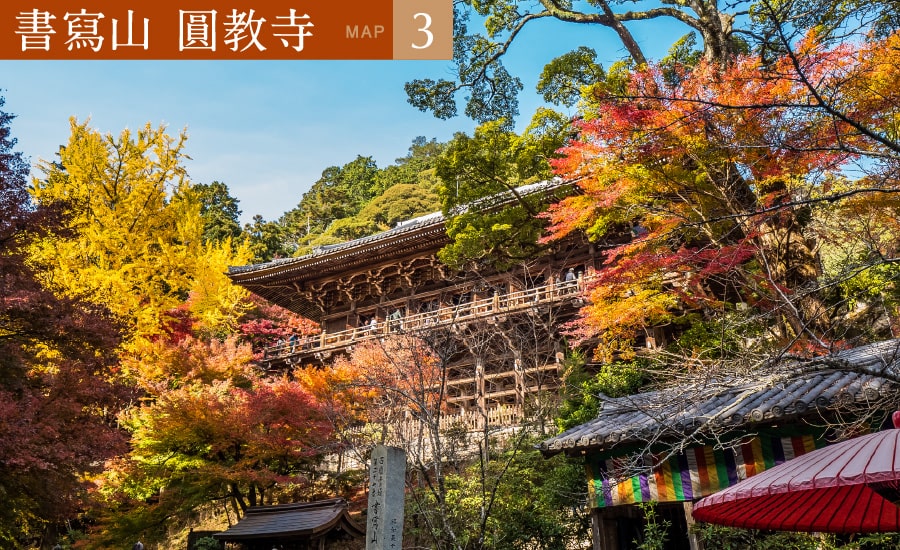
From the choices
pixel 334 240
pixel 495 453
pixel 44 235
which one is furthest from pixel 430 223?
pixel 334 240

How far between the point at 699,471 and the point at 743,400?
1046 millimetres

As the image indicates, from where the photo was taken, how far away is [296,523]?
34.8 ft

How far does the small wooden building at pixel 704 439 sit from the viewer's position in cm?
612

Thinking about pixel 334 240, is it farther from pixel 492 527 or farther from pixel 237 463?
pixel 492 527

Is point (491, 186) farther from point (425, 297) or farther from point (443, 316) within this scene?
point (425, 297)

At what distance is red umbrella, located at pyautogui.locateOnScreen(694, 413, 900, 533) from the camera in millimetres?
3816

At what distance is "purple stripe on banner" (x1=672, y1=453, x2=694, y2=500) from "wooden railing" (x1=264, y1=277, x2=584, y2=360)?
6.18 metres

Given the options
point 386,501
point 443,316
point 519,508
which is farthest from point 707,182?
point 443,316

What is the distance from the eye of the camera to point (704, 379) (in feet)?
15.9

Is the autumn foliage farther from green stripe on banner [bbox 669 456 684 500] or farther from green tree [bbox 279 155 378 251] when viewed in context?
green tree [bbox 279 155 378 251]

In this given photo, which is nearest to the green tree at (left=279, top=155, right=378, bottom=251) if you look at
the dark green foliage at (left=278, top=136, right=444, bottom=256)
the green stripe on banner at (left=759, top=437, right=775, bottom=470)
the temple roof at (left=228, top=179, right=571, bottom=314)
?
the dark green foliage at (left=278, top=136, right=444, bottom=256)

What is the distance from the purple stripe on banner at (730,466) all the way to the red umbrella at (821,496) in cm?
236

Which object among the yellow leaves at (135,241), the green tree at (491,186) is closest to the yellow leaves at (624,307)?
the green tree at (491,186)

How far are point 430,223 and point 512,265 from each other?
301 cm
